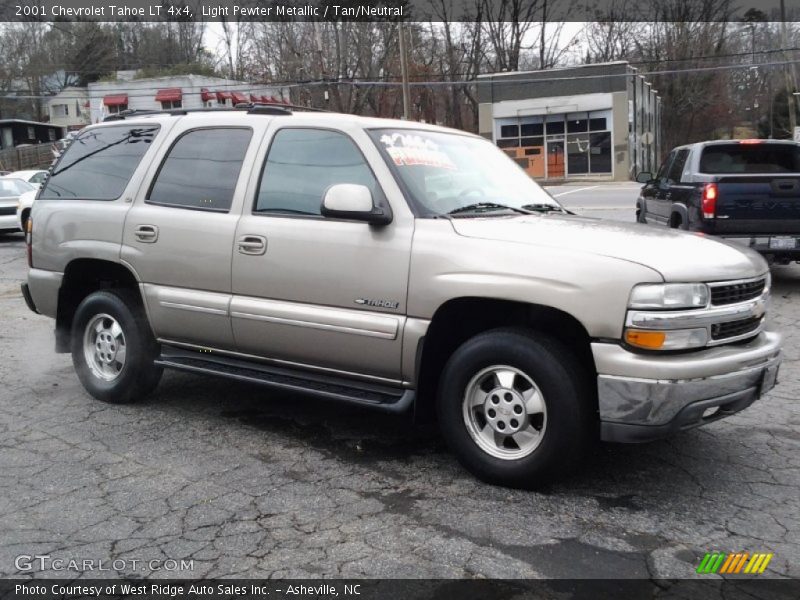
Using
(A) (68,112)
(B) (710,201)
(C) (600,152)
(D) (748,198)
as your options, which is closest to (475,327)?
(B) (710,201)

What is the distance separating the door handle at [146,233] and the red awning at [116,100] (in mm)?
54634

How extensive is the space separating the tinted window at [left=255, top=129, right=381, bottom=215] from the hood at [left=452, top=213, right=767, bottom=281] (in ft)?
2.51

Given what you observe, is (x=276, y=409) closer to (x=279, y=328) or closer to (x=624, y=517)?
(x=279, y=328)

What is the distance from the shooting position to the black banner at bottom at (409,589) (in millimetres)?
2941

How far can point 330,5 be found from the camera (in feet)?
133

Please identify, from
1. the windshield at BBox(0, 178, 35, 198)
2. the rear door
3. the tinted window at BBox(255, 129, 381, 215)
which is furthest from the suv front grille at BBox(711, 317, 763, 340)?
the windshield at BBox(0, 178, 35, 198)

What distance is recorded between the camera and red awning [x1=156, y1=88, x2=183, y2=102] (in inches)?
2036

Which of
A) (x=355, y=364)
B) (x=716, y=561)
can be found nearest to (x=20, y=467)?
(x=355, y=364)

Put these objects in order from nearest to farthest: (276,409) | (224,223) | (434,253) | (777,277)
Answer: (434,253) → (224,223) → (276,409) → (777,277)

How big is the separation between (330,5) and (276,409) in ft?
128

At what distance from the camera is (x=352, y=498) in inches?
152

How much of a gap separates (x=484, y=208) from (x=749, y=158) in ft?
23.2

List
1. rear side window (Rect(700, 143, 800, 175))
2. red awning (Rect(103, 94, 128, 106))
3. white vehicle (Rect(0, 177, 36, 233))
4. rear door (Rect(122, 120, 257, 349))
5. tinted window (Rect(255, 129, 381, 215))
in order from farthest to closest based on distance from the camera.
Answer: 1. red awning (Rect(103, 94, 128, 106))
2. white vehicle (Rect(0, 177, 36, 233))
3. rear side window (Rect(700, 143, 800, 175))
4. rear door (Rect(122, 120, 257, 349))
5. tinted window (Rect(255, 129, 381, 215))

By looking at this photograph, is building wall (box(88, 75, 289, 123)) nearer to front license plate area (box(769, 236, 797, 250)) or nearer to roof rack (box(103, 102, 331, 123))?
front license plate area (box(769, 236, 797, 250))
